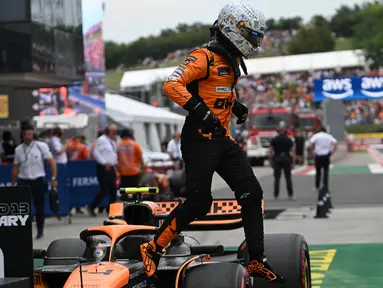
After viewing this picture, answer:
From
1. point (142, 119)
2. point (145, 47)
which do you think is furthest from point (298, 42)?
point (142, 119)

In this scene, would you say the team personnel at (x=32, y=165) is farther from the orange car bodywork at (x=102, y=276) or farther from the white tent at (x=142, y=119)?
the white tent at (x=142, y=119)

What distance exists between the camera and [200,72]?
640 cm

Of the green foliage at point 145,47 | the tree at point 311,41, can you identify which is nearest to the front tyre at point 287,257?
the green foliage at point 145,47

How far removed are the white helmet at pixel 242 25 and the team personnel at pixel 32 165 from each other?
7834 mm

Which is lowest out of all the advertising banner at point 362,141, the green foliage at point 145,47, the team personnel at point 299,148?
the advertising banner at point 362,141

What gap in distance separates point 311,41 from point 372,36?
43.0 ft

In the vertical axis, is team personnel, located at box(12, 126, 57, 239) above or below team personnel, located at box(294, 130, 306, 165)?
above

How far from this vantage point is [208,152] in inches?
253

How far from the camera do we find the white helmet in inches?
255

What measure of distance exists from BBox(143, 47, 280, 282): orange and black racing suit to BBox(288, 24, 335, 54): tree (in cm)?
12258

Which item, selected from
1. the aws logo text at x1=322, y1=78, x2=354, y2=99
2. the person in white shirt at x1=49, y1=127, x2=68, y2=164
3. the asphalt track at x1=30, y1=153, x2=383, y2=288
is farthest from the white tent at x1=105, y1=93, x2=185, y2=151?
the person in white shirt at x1=49, y1=127, x2=68, y2=164

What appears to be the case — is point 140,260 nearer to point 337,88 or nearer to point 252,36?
point 252,36

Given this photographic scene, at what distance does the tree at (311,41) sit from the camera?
129 metres

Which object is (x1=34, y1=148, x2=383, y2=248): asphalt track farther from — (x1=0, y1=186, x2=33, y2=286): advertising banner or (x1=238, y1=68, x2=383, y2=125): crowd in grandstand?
(x1=238, y1=68, x2=383, y2=125): crowd in grandstand
